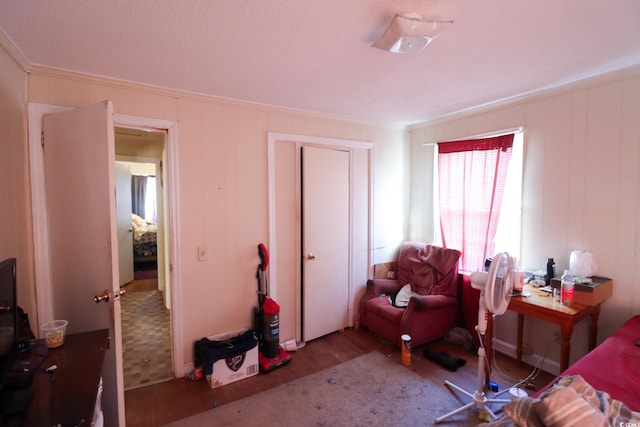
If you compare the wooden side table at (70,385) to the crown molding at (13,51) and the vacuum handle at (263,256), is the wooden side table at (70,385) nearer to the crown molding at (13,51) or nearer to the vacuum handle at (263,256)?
the vacuum handle at (263,256)

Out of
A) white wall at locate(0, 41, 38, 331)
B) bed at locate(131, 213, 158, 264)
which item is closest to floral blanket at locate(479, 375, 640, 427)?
white wall at locate(0, 41, 38, 331)

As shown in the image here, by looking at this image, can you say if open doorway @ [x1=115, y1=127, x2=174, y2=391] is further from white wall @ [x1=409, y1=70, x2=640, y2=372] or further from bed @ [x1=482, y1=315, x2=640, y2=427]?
white wall @ [x1=409, y1=70, x2=640, y2=372]

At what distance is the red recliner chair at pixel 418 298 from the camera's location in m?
2.95

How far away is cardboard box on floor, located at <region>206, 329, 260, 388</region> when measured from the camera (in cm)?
248

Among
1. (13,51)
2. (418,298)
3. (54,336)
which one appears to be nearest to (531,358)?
(418,298)

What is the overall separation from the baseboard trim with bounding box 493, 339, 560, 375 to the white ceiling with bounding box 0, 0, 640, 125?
7.67 ft

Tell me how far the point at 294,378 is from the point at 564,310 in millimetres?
2084

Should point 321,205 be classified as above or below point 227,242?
above

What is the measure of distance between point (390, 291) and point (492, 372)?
1210 millimetres

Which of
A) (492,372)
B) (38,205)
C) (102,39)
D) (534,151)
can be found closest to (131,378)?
(38,205)

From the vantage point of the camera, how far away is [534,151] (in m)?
2.73

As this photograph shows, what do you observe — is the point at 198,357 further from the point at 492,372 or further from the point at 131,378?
the point at 492,372

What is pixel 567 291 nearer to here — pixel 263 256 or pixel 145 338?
pixel 263 256

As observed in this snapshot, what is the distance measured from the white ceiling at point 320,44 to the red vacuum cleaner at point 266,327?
5.27 feet
